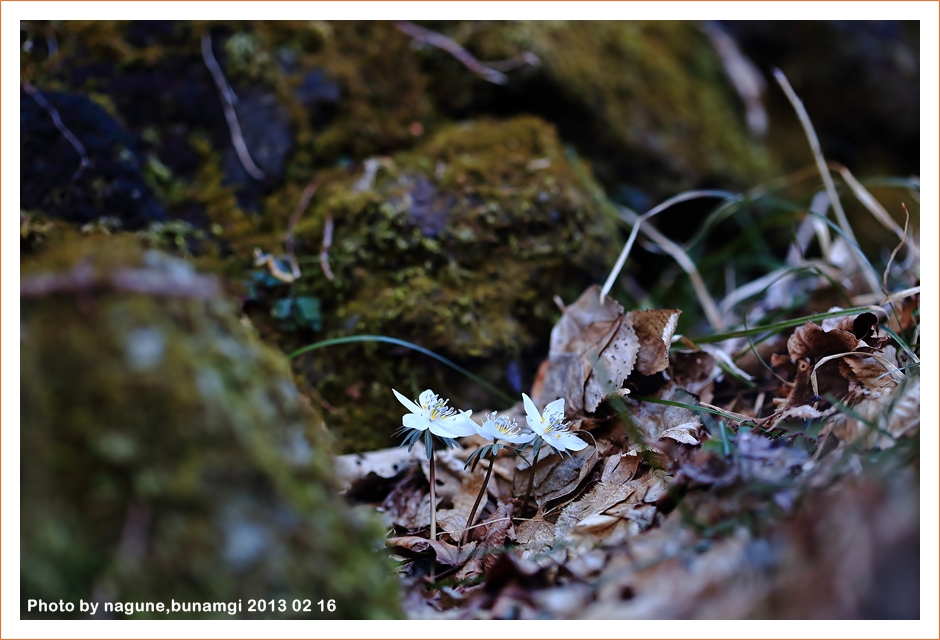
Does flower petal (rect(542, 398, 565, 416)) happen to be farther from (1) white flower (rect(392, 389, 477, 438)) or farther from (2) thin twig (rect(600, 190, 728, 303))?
(2) thin twig (rect(600, 190, 728, 303))

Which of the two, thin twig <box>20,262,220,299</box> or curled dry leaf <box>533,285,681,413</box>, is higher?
thin twig <box>20,262,220,299</box>

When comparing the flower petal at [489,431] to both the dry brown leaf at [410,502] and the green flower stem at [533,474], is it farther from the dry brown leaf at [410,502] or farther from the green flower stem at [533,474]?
the dry brown leaf at [410,502]

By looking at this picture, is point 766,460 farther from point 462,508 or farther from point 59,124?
point 59,124

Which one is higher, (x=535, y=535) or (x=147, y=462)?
(x=147, y=462)

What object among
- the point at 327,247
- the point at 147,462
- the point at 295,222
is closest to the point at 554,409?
the point at 147,462

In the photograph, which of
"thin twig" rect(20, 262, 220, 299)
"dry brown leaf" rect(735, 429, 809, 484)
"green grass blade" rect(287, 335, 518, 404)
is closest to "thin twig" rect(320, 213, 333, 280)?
"green grass blade" rect(287, 335, 518, 404)
